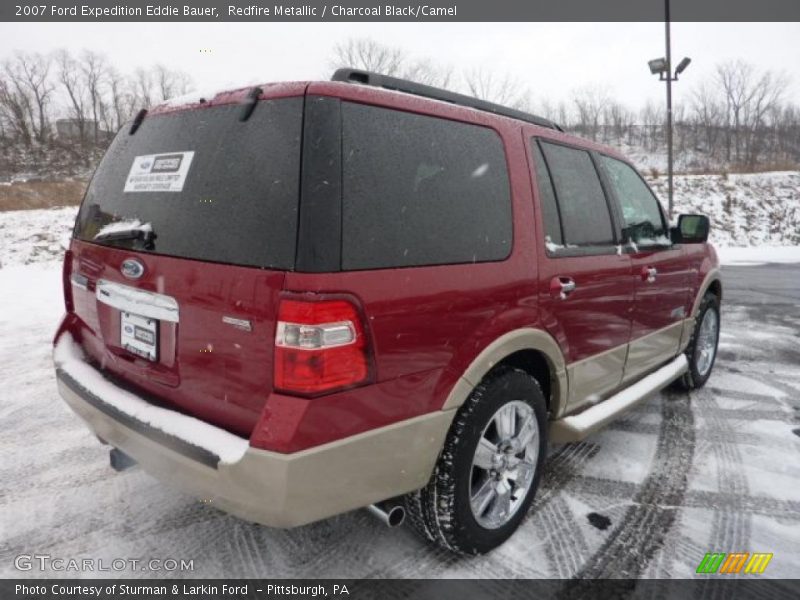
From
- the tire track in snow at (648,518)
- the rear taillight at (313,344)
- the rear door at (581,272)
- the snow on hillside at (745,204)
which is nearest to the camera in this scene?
the rear taillight at (313,344)

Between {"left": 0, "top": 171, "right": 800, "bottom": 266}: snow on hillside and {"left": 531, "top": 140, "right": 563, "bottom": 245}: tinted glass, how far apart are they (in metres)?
14.7

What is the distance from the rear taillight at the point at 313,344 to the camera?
5.29 feet

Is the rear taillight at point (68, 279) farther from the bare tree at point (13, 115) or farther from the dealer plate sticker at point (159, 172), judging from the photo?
the bare tree at point (13, 115)

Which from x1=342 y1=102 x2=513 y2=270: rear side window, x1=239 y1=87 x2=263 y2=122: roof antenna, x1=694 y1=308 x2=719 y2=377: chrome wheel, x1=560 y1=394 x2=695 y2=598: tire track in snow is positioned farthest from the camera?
x1=694 y1=308 x2=719 y2=377: chrome wheel

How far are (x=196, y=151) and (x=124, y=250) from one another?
533mm

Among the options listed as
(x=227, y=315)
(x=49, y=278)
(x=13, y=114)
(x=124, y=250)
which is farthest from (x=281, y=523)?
(x=13, y=114)

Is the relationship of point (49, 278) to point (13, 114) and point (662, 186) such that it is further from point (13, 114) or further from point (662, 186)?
point (13, 114)

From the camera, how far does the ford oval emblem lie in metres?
2.04

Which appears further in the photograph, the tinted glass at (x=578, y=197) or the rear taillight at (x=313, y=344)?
the tinted glass at (x=578, y=197)

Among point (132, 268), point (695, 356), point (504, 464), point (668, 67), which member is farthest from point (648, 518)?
point (668, 67)

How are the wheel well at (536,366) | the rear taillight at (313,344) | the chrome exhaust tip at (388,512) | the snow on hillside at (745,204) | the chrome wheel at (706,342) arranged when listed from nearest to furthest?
the rear taillight at (313,344)
the chrome exhaust tip at (388,512)
the wheel well at (536,366)
the chrome wheel at (706,342)
the snow on hillside at (745,204)

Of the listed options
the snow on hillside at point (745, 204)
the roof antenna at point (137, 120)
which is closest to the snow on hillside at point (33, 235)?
the roof antenna at point (137, 120)

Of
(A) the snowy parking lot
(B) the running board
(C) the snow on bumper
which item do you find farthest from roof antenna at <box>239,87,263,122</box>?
(B) the running board

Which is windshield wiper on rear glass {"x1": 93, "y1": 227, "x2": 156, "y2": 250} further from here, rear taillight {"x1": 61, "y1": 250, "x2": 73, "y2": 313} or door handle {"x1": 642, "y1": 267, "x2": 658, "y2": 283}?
door handle {"x1": 642, "y1": 267, "x2": 658, "y2": 283}
